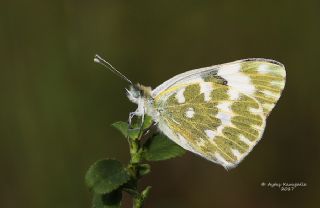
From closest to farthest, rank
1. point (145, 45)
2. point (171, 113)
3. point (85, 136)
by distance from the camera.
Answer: point (171, 113) → point (85, 136) → point (145, 45)

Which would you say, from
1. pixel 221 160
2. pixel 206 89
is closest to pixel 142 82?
pixel 206 89

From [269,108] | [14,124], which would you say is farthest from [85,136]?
[269,108]

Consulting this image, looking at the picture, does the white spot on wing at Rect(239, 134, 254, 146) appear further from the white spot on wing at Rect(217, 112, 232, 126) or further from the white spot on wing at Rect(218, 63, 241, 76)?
the white spot on wing at Rect(218, 63, 241, 76)

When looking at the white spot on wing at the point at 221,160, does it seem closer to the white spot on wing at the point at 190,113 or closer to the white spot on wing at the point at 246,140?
the white spot on wing at the point at 246,140

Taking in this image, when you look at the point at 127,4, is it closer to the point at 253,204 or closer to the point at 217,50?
the point at 217,50

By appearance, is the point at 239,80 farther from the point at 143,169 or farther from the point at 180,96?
the point at 143,169

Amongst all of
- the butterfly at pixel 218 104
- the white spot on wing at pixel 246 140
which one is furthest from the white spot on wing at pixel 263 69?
the white spot on wing at pixel 246 140
